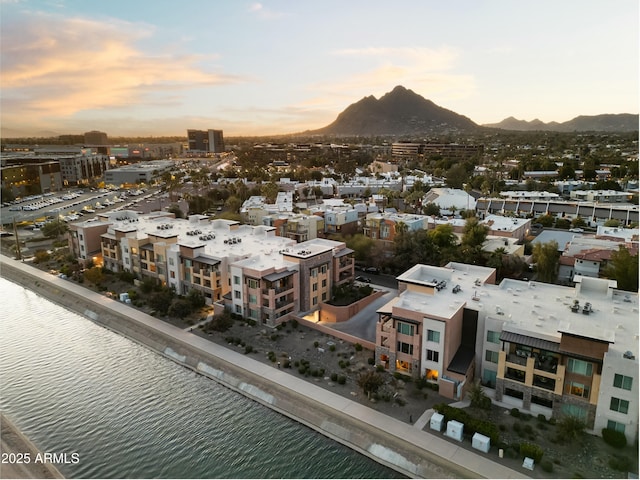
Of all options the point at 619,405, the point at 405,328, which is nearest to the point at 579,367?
the point at 619,405

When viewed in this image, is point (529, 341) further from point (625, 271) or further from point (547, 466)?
point (625, 271)

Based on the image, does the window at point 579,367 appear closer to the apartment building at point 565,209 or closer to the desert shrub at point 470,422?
the desert shrub at point 470,422

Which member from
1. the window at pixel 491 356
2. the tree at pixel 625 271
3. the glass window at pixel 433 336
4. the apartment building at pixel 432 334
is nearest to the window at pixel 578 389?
the window at pixel 491 356

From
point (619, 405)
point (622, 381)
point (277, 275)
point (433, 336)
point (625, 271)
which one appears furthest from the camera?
point (625, 271)

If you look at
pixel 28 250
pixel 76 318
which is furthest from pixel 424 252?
pixel 28 250

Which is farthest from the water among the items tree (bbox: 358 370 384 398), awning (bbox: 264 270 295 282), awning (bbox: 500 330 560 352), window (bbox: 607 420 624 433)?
window (bbox: 607 420 624 433)
